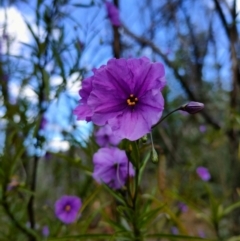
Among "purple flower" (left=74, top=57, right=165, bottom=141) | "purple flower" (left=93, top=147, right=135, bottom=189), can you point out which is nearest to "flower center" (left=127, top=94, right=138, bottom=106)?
"purple flower" (left=74, top=57, right=165, bottom=141)

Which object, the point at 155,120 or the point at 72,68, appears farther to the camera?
the point at 72,68

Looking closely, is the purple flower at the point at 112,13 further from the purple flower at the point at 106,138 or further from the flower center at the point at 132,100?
the flower center at the point at 132,100

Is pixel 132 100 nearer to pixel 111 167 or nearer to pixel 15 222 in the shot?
pixel 111 167

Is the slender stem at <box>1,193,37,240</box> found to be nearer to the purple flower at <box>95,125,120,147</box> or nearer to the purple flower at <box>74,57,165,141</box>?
the purple flower at <box>95,125,120,147</box>

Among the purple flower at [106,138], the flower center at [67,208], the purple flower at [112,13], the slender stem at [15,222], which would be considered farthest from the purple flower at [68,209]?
the purple flower at [112,13]

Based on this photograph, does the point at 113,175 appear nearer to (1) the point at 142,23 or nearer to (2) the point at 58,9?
(2) the point at 58,9

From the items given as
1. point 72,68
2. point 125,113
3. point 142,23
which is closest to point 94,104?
point 125,113

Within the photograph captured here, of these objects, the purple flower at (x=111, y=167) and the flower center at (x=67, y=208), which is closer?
the purple flower at (x=111, y=167)
